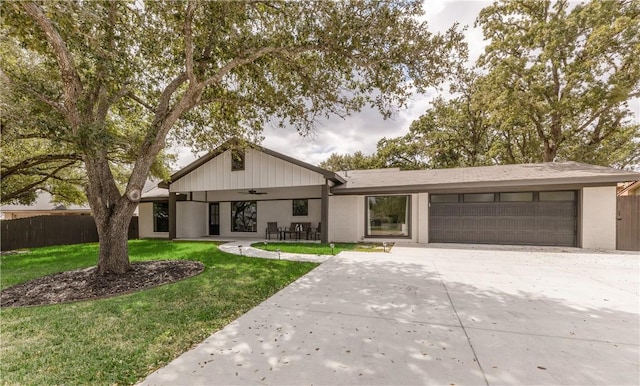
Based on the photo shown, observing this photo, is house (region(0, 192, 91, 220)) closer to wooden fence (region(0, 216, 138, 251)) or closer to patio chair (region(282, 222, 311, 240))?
wooden fence (region(0, 216, 138, 251))

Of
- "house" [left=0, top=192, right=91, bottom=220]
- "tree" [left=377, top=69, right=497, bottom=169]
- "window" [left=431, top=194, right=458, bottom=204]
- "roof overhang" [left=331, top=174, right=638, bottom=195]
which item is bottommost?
"house" [left=0, top=192, right=91, bottom=220]

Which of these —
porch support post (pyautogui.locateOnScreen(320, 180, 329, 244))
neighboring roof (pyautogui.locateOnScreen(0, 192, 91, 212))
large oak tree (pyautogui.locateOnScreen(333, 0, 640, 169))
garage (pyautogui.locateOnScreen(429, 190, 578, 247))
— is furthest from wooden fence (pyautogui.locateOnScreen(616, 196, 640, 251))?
neighboring roof (pyautogui.locateOnScreen(0, 192, 91, 212))

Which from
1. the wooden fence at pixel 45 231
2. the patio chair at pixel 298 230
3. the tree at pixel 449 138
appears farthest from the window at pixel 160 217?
the tree at pixel 449 138

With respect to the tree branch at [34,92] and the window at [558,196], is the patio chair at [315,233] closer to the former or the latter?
the window at [558,196]

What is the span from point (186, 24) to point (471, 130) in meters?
23.3

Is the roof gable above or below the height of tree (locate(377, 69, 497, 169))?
below

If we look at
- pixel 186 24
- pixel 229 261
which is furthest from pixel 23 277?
pixel 186 24

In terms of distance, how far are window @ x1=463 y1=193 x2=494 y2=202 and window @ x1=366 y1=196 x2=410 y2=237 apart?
2305mm

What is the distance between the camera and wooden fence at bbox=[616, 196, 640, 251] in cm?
917

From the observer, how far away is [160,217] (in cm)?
1580

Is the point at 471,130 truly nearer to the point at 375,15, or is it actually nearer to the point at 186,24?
the point at 375,15

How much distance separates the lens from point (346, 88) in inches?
298

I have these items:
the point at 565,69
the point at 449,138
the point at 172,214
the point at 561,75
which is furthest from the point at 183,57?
the point at 449,138

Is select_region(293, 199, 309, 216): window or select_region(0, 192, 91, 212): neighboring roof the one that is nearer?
select_region(293, 199, 309, 216): window
